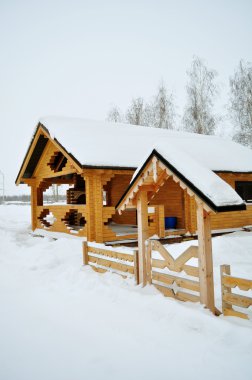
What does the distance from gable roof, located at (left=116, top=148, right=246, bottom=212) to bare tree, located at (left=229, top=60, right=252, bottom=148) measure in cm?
1791

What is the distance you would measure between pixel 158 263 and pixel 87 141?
6644mm

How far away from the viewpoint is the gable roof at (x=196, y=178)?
4.20m

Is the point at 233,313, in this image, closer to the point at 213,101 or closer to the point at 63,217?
the point at 63,217

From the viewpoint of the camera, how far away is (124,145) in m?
11.7

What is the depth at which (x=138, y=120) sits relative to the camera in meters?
27.5

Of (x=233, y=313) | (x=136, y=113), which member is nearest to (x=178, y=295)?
(x=233, y=313)

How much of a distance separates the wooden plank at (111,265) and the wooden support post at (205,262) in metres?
1.82

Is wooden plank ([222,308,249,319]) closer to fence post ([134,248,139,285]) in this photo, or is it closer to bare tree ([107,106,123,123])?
fence post ([134,248,139,285])

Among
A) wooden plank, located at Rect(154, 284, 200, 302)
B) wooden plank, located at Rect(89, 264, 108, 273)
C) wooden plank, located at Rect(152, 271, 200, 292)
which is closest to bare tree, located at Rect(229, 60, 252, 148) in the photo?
wooden plank, located at Rect(89, 264, 108, 273)

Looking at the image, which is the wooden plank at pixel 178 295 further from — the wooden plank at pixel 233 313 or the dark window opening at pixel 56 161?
the dark window opening at pixel 56 161

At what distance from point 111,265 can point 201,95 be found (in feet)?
59.6

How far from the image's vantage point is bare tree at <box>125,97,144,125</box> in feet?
90.2

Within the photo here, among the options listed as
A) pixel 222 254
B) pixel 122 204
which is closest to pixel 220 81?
pixel 222 254

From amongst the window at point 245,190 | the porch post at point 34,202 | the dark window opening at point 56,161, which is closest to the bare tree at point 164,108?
the window at point 245,190
